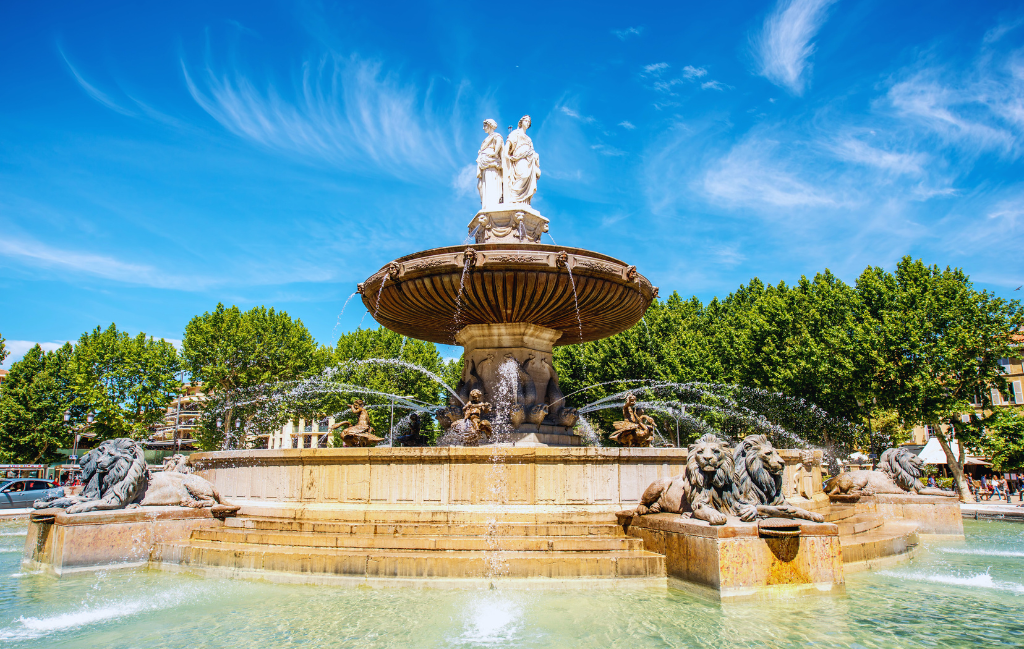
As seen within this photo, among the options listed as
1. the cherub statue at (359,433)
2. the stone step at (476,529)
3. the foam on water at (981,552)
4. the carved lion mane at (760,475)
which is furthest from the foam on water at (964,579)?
the cherub statue at (359,433)

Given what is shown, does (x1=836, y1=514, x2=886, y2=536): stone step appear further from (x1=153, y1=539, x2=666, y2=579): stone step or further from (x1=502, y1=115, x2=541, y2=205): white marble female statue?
(x1=502, y1=115, x2=541, y2=205): white marble female statue

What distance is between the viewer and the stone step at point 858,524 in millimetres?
7758

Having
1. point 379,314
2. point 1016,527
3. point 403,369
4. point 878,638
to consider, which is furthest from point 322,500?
point 403,369

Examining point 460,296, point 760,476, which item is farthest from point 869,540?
point 460,296

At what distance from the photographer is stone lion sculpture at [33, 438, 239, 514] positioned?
7320 millimetres

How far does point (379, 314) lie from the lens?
1125 centimetres

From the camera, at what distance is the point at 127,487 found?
24.4ft

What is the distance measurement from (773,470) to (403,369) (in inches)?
1116

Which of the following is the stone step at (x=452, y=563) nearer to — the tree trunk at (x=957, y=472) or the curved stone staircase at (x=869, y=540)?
the curved stone staircase at (x=869, y=540)

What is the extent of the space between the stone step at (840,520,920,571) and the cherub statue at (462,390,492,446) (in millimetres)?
4797

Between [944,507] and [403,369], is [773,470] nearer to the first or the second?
[944,507]

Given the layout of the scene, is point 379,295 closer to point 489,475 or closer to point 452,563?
point 489,475

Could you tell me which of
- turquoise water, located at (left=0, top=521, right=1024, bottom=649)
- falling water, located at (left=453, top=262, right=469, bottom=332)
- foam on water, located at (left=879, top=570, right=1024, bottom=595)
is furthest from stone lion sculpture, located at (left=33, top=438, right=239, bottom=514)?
foam on water, located at (left=879, top=570, right=1024, bottom=595)

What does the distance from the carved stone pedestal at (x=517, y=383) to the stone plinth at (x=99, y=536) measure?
15.0ft
